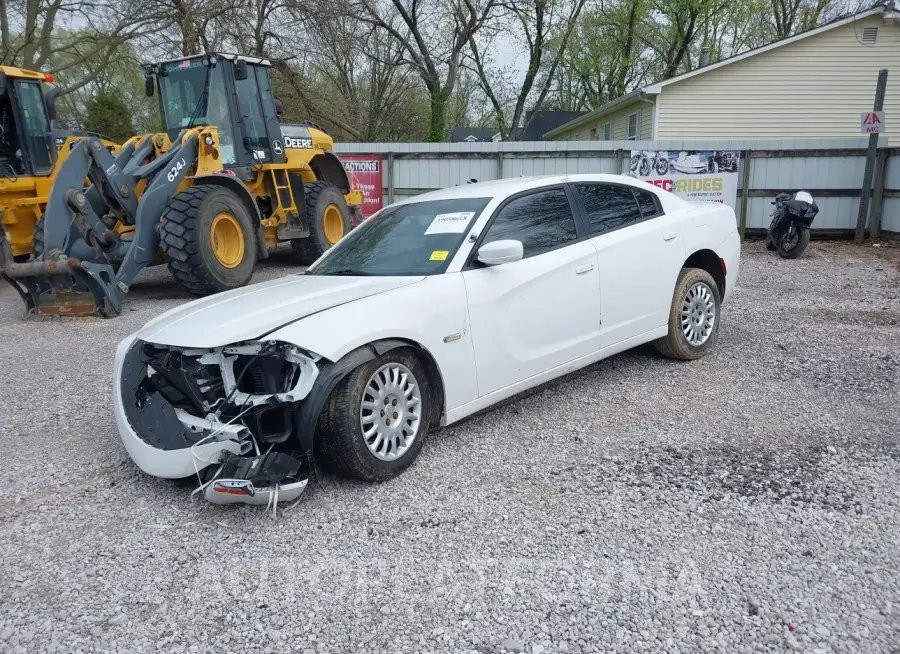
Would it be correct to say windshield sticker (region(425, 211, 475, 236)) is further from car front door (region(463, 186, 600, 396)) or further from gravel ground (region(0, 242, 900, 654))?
gravel ground (region(0, 242, 900, 654))

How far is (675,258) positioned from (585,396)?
1.37 m

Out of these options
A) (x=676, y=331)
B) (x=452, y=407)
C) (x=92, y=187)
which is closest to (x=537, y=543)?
(x=452, y=407)

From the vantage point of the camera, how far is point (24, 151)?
33.9 feet

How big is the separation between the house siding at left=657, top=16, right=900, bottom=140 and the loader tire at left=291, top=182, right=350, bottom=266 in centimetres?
1247

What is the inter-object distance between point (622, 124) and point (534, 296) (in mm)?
22767

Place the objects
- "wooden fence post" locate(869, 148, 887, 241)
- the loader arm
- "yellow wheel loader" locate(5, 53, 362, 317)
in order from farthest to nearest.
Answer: "wooden fence post" locate(869, 148, 887, 241) < "yellow wheel loader" locate(5, 53, 362, 317) < the loader arm

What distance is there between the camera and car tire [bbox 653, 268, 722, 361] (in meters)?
5.60

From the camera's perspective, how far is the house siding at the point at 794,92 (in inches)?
790

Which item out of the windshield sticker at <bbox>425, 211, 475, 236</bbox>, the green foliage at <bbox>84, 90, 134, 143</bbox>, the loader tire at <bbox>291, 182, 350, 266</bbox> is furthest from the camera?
the green foliage at <bbox>84, 90, 134, 143</bbox>

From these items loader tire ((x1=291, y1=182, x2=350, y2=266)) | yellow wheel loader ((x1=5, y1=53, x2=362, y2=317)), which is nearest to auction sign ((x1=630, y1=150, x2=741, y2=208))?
loader tire ((x1=291, y1=182, x2=350, y2=266))

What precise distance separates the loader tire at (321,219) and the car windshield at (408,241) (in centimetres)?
642

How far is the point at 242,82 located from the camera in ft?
35.4

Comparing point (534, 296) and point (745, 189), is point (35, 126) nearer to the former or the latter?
point (534, 296)

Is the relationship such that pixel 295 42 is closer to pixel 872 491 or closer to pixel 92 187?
pixel 92 187
